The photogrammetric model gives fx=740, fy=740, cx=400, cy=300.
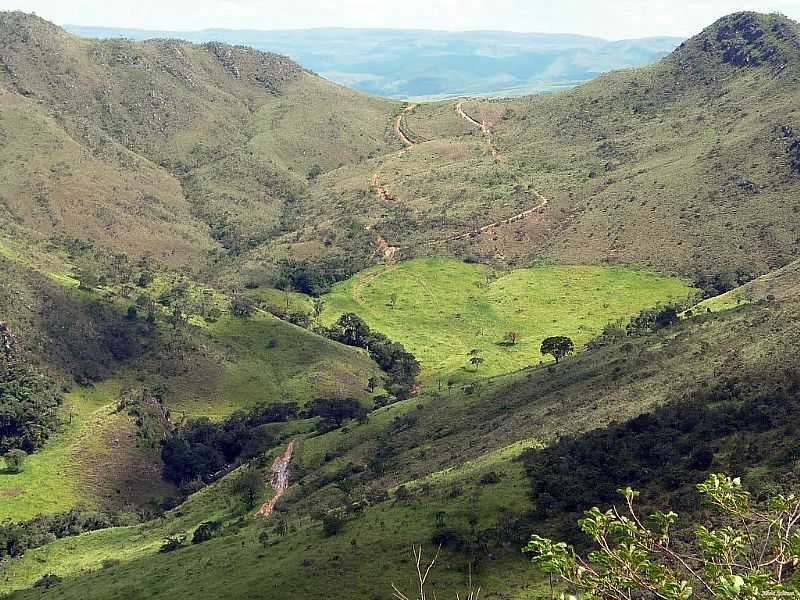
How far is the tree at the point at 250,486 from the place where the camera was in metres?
81.3

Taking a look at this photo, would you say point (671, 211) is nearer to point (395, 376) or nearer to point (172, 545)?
point (395, 376)

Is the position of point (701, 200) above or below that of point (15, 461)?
above

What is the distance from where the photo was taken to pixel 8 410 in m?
102

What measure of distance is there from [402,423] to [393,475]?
19.4 meters

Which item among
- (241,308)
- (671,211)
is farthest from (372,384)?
(671,211)

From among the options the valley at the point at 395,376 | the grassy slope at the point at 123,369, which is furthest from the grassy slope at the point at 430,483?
the grassy slope at the point at 123,369

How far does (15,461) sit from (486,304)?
91.1 m

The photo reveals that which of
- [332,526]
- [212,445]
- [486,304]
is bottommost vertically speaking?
[212,445]

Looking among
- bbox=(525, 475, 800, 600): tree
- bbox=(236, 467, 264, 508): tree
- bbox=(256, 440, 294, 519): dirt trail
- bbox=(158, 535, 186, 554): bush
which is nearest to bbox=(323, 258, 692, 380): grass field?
bbox=(256, 440, 294, 519): dirt trail

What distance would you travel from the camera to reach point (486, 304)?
502ft

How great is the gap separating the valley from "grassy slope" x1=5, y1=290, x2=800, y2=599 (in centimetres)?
35

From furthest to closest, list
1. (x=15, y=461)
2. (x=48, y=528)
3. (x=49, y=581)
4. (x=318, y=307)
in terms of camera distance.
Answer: (x=318, y=307)
(x=15, y=461)
(x=48, y=528)
(x=49, y=581)

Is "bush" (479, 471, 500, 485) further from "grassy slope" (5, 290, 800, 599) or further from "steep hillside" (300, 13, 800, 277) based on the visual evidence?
"steep hillside" (300, 13, 800, 277)

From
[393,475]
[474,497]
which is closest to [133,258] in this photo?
[393,475]
